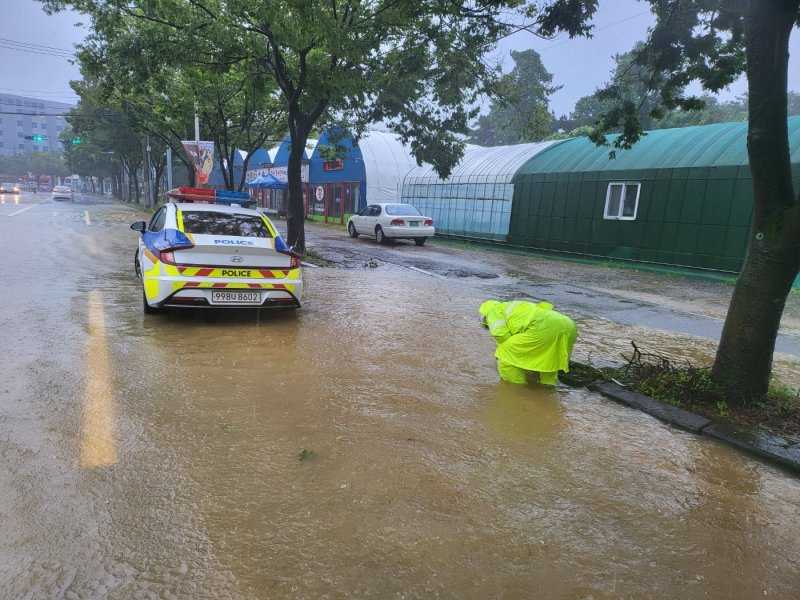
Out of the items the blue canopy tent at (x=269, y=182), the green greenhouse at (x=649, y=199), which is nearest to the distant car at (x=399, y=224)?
the green greenhouse at (x=649, y=199)

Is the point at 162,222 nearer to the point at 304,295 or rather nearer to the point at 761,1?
the point at 304,295

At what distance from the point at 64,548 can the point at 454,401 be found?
10.0 feet

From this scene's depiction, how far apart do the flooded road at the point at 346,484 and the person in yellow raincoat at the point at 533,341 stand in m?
0.25

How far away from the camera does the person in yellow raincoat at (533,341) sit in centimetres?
502

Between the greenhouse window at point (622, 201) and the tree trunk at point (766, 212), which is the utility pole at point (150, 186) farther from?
the tree trunk at point (766, 212)

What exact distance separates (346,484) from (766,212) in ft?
13.7

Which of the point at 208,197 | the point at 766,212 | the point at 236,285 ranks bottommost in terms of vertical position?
the point at 236,285

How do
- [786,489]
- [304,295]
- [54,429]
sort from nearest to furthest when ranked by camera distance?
[786,489], [54,429], [304,295]

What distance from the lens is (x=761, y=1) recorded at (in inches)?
176

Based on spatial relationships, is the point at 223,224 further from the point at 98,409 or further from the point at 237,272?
the point at 98,409

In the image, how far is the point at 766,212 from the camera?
458 cm

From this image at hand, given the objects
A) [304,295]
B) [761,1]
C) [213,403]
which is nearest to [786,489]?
[761,1]

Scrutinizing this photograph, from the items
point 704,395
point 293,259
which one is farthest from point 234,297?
point 704,395

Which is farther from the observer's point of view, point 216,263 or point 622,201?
point 622,201
